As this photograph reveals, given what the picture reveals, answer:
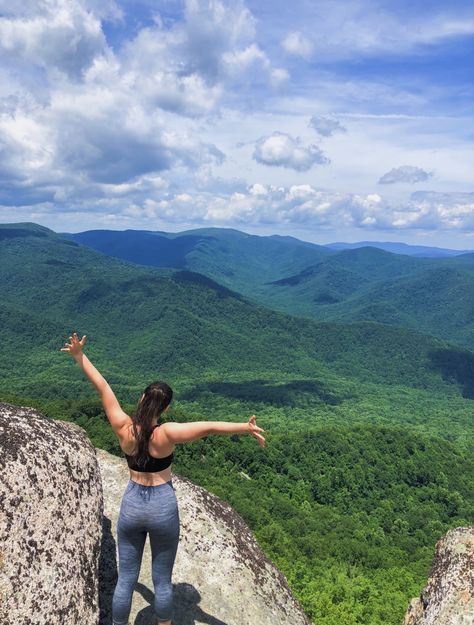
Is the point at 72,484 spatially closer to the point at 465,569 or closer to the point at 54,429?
the point at 54,429

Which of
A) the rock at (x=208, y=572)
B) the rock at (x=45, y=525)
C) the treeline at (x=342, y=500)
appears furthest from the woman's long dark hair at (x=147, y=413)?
the treeline at (x=342, y=500)

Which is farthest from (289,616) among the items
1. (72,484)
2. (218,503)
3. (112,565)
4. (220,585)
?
(72,484)

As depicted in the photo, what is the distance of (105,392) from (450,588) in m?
12.0

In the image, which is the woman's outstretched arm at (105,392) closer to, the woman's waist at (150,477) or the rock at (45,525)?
the woman's waist at (150,477)

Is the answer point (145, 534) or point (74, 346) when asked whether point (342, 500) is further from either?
point (74, 346)

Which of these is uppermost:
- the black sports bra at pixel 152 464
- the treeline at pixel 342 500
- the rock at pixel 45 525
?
the black sports bra at pixel 152 464

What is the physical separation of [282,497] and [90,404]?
117ft

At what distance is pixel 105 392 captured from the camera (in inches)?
361

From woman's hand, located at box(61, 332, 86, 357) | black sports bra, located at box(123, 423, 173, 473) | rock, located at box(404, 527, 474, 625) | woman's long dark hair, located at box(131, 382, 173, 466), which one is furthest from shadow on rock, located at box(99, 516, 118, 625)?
rock, located at box(404, 527, 474, 625)

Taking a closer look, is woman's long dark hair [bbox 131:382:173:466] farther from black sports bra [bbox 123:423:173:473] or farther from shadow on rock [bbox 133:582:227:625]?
shadow on rock [bbox 133:582:227:625]

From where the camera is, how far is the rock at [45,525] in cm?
854

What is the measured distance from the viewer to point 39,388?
167 metres

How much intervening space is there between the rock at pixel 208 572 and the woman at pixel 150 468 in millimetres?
3022

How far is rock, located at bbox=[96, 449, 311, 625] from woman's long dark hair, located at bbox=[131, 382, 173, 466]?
4981mm
